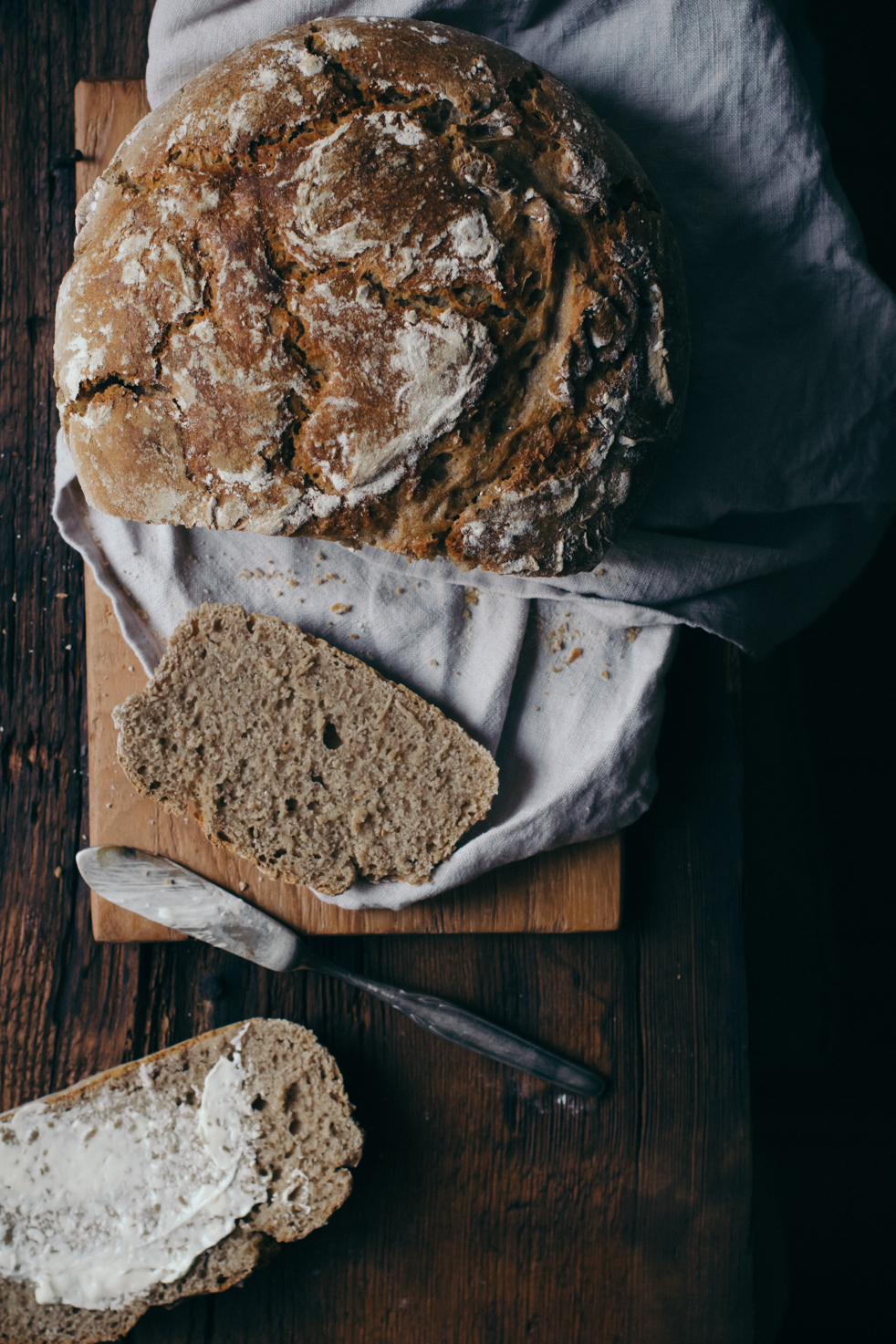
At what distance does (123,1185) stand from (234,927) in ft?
2.24

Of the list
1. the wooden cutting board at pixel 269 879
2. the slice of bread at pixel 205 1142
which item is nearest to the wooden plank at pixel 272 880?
the wooden cutting board at pixel 269 879

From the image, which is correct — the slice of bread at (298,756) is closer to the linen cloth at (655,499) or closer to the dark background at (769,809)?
Answer: the linen cloth at (655,499)

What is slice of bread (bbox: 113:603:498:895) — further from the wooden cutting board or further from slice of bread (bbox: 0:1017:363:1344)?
slice of bread (bbox: 0:1017:363:1344)

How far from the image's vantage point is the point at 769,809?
8.57 ft

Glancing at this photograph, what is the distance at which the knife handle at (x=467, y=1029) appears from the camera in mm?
2180

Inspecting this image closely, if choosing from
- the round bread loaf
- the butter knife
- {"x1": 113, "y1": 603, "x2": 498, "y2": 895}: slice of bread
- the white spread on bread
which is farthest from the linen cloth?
the white spread on bread

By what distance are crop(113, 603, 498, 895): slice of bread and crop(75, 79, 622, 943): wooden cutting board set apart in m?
0.09

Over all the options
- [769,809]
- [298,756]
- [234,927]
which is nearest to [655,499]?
[298,756]

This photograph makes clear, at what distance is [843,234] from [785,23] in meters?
0.58

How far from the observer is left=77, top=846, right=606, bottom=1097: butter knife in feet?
6.98

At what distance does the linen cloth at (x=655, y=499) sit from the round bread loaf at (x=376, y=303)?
42cm

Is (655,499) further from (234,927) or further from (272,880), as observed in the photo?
(234,927)

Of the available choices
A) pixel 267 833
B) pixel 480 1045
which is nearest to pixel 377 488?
pixel 267 833

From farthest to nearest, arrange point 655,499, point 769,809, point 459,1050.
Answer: point 769,809
point 459,1050
point 655,499
